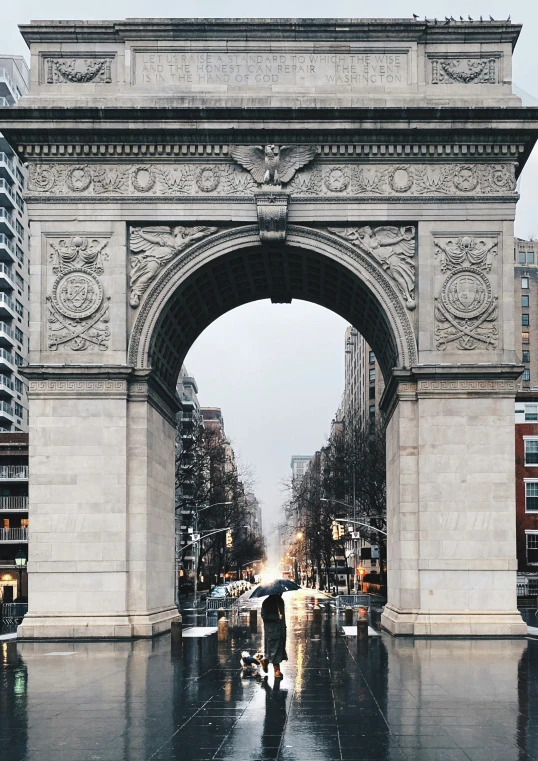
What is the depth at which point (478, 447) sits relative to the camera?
36.0m

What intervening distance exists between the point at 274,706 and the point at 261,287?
84.7 ft

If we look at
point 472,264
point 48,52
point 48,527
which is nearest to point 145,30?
point 48,52

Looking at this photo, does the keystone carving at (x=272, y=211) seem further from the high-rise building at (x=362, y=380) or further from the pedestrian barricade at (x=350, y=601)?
the high-rise building at (x=362, y=380)

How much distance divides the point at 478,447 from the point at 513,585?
4947mm

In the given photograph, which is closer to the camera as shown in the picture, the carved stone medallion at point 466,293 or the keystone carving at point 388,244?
the carved stone medallion at point 466,293

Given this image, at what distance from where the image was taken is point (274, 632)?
22734mm

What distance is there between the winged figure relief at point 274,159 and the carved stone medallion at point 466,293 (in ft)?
22.7

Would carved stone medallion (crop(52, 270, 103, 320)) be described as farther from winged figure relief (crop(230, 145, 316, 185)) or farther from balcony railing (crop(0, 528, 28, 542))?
balcony railing (crop(0, 528, 28, 542))

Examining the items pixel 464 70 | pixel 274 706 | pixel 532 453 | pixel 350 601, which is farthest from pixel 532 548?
pixel 274 706

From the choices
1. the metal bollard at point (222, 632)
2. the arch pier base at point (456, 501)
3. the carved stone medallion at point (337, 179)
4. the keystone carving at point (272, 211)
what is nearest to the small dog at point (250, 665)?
the metal bollard at point (222, 632)

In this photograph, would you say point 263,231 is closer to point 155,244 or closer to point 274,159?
point 274,159

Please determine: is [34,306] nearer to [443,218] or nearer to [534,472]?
[443,218]

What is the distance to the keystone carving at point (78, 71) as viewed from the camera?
37.6 meters

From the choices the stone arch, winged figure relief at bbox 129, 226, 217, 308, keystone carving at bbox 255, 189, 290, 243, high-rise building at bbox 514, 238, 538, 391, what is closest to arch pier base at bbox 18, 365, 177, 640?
the stone arch
